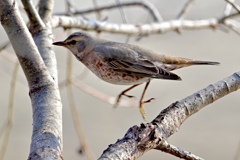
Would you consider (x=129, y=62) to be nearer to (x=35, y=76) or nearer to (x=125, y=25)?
(x=35, y=76)

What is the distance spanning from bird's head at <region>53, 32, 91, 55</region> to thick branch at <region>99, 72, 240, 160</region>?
2.87ft

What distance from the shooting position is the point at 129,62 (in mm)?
2557

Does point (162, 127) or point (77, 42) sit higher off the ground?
point (77, 42)

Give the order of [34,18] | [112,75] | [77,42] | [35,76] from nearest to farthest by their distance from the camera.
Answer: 1. [35,76]
2. [34,18]
3. [112,75]
4. [77,42]

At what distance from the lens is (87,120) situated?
21.4ft

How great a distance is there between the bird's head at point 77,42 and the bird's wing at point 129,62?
0.51 feet

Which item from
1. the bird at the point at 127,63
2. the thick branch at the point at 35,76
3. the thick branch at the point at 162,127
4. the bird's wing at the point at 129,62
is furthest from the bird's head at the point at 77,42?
the thick branch at the point at 162,127

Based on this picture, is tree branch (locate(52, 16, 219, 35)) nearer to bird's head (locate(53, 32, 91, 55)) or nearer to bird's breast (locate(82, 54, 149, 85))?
bird's head (locate(53, 32, 91, 55))

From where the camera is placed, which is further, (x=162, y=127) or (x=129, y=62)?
(x=129, y=62)

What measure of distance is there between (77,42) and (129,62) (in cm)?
36

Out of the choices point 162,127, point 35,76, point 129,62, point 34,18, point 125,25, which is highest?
point 125,25

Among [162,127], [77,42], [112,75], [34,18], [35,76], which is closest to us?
[162,127]

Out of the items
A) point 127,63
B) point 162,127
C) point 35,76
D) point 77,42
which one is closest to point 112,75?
point 127,63

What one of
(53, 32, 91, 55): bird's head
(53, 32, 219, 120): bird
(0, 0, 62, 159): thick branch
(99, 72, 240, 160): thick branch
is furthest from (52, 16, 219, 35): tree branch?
(99, 72, 240, 160): thick branch
